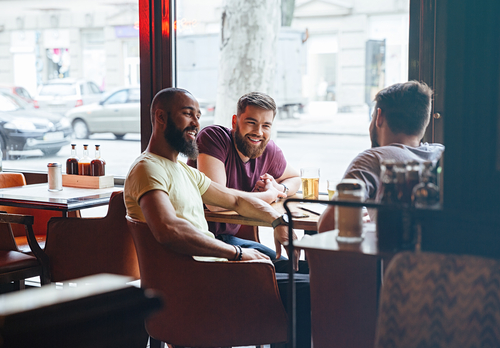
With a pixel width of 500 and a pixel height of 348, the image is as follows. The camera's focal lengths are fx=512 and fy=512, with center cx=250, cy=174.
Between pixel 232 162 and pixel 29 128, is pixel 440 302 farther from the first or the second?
pixel 29 128

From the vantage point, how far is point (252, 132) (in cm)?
272

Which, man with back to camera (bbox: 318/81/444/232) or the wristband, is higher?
man with back to camera (bbox: 318/81/444/232)

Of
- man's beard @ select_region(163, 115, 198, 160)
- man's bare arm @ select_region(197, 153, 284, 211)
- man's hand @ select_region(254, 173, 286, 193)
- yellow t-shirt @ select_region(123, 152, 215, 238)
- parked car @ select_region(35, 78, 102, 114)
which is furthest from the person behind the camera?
parked car @ select_region(35, 78, 102, 114)

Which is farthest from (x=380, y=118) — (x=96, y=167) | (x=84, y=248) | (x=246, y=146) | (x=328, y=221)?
(x=96, y=167)

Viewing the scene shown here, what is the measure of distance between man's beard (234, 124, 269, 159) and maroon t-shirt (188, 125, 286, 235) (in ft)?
0.11

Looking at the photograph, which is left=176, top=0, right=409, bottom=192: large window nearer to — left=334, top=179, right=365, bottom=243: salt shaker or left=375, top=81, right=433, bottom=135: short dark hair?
left=375, top=81, right=433, bottom=135: short dark hair

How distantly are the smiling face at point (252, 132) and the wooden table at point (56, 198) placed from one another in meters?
0.84

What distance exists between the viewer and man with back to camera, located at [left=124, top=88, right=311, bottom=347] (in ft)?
5.97

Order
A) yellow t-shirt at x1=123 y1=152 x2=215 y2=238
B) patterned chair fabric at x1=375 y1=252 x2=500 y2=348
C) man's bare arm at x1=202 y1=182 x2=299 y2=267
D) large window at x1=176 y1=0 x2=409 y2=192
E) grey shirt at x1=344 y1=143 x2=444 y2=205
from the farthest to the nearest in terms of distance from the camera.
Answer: large window at x1=176 y1=0 x2=409 y2=192 → man's bare arm at x1=202 y1=182 x2=299 y2=267 → yellow t-shirt at x1=123 y1=152 x2=215 y2=238 → grey shirt at x1=344 y1=143 x2=444 y2=205 → patterned chair fabric at x1=375 y1=252 x2=500 y2=348

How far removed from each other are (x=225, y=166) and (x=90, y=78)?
1.57 m

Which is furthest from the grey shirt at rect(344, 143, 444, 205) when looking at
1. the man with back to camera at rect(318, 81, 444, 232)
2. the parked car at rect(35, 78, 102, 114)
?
the parked car at rect(35, 78, 102, 114)

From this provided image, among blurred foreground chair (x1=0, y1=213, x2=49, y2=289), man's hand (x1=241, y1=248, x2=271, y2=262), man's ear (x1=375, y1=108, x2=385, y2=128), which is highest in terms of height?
man's ear (x1=375, y1=108, x2=385, y2=128)

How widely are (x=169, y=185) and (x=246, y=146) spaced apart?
31.4 inches

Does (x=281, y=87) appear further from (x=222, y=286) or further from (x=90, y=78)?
(x=222, y=286)
